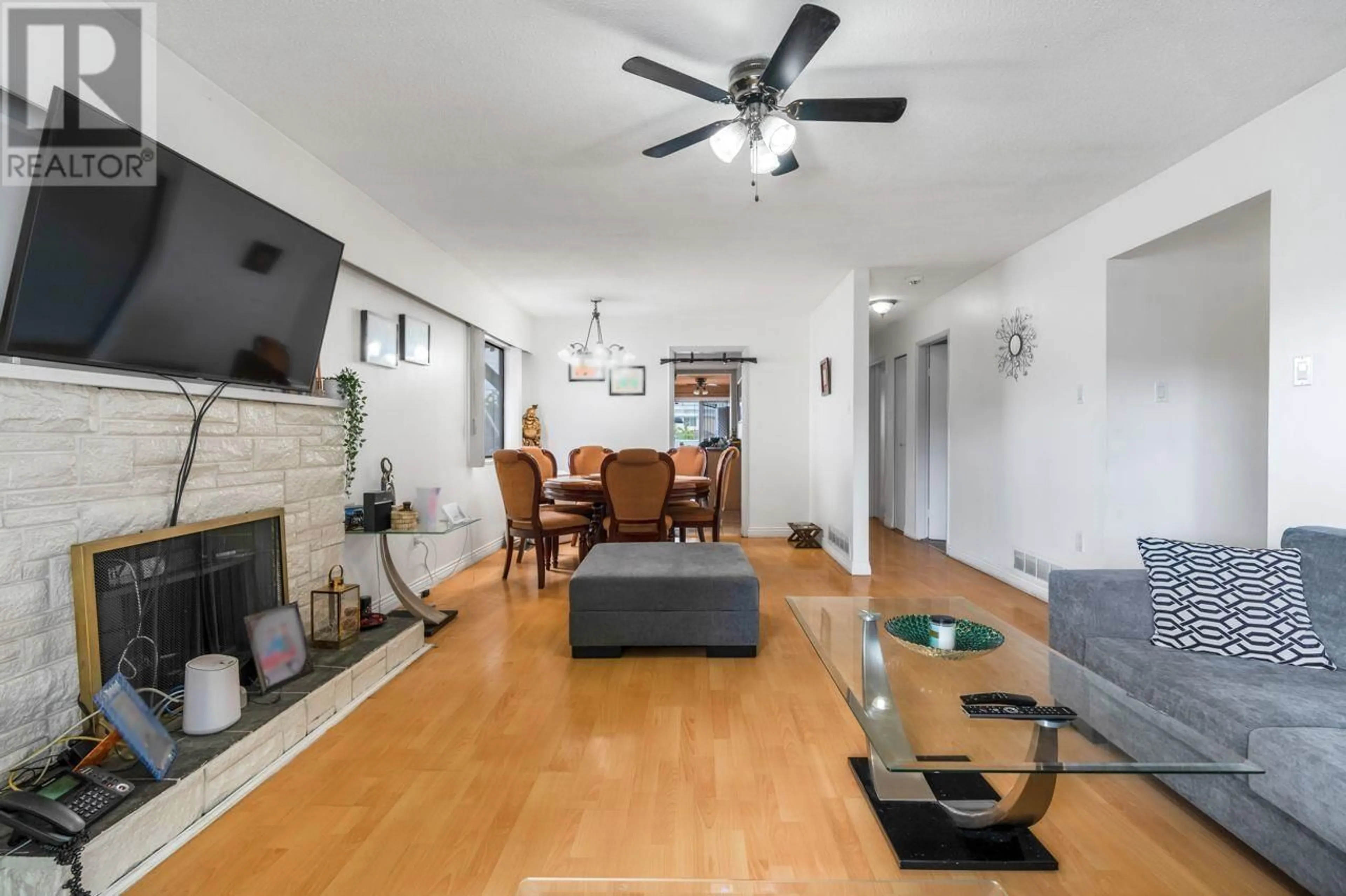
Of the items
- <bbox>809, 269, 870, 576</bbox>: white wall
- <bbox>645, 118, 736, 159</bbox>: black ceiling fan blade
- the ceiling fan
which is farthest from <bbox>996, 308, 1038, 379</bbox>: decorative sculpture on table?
<bbox>645, 118, 736, 159</bbox>: black ceiling fan blade

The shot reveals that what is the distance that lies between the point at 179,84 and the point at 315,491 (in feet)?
5.36

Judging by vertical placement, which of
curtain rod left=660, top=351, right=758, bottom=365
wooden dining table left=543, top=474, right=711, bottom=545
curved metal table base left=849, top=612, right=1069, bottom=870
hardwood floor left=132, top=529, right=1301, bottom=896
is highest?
curtain rod left=660, top=351, right=758, bottom=365

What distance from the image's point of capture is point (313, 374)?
2.60 meters

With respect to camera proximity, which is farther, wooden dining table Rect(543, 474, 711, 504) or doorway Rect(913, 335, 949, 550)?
doorway Rect(913, 335, 949, 550)

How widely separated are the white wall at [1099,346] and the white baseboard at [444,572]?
425 centimetres

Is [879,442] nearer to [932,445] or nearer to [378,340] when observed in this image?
[932,445]

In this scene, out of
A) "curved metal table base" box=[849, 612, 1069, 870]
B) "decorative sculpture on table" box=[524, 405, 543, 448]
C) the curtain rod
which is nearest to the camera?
"curved metal table base" box=[849, 612, 1069, 870]

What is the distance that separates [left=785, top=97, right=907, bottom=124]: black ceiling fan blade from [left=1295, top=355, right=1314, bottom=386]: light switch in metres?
1.92

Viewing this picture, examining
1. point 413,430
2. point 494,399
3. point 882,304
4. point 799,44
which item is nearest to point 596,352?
point 494,399

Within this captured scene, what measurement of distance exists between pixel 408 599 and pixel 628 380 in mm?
3750

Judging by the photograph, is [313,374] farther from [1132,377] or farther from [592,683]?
[1132,377]

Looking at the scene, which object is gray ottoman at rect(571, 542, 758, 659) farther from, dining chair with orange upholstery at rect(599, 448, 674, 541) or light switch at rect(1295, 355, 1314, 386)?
light switch at rect(1295, 355, 1314, 386)

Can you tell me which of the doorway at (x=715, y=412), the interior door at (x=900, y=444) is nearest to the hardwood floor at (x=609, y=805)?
the doorway at (x=715, y=412)

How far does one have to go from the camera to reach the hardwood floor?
1.43 meters
